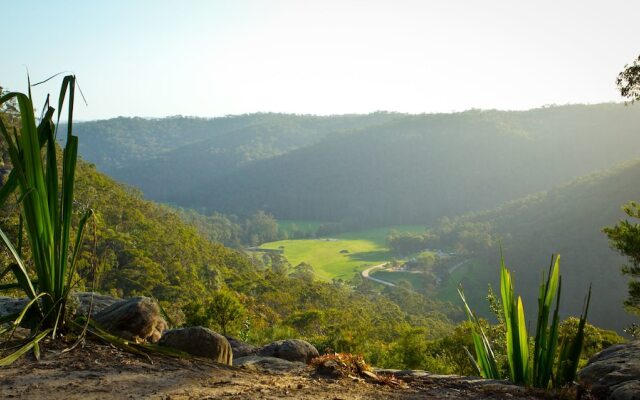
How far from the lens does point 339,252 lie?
85.6m

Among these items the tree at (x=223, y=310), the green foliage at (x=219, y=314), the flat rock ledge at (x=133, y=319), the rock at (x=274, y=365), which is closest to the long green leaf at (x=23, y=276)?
the flat rock ledge at (x=133, y=319)

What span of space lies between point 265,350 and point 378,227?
104m

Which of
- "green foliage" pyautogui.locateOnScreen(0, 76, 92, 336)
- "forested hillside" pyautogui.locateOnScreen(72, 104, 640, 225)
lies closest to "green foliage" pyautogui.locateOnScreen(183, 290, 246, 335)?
"green foliage" pyautogui.locateOnScreen(0, 76, 92, 336)

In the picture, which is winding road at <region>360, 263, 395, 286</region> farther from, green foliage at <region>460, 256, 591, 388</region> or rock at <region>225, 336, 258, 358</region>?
green foliage at <region>460, 256, 591, 388</region>

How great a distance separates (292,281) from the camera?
37.3m

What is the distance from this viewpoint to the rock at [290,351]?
5.25 m

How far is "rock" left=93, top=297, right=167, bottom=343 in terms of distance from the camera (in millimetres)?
3970

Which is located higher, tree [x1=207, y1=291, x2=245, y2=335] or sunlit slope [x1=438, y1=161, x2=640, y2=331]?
tree [x1=207, y1=291, x2=245, y2=335]

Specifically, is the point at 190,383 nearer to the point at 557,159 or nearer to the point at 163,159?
the point at 557,159

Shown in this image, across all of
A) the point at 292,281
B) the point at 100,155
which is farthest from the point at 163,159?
the point at 292,281

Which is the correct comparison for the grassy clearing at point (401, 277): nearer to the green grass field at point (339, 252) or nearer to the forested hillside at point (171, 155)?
the green grass field at point (339, 252)

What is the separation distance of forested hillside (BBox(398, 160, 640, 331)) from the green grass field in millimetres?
10726

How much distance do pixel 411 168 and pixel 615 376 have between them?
411ft

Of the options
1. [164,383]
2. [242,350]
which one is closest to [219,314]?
[242,350]
